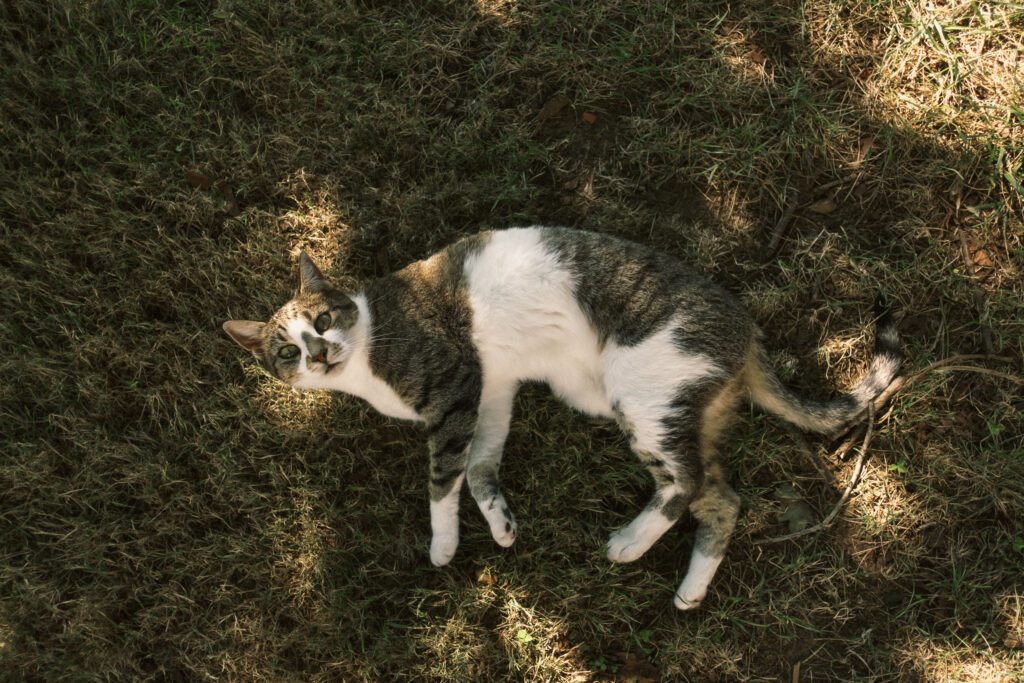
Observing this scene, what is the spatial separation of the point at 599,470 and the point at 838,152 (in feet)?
7.45

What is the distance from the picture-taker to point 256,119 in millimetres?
3977

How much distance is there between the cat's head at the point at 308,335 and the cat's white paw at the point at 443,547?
3.38 ft

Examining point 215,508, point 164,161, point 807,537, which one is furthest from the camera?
point 164,161

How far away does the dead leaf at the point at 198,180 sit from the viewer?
390 centimetres

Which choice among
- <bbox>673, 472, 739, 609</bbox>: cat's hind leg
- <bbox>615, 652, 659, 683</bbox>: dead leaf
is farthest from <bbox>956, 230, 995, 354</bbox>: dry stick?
<bbox>615, 652, 659, 683</bbox>: dead leaf

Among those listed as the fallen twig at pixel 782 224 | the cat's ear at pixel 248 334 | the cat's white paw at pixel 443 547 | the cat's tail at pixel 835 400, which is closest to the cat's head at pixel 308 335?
the cat's ear at pixel 248 334

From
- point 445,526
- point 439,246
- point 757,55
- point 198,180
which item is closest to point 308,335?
point 439,246

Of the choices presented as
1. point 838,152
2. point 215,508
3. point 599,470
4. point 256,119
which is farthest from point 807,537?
point 256,119

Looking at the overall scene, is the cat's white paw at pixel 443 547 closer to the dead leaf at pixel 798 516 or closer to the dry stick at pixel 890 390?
the dry stick at pixel 890 390

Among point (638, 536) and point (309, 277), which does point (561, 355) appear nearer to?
point (638, 536)

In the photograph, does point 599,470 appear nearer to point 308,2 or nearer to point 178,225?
point 178,225

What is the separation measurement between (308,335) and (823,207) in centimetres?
292

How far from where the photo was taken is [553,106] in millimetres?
3826

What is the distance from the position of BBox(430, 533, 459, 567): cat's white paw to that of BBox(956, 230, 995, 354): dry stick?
305cm
